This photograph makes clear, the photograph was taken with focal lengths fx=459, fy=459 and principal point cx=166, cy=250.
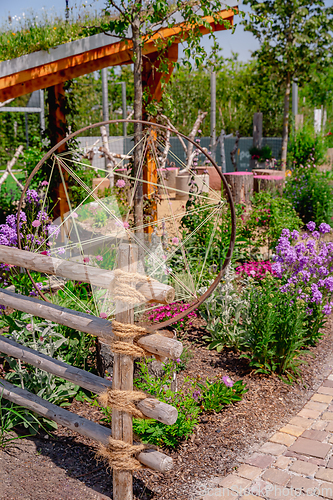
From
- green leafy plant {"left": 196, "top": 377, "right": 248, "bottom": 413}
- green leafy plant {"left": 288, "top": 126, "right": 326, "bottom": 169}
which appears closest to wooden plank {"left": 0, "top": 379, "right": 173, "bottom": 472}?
green leafy plant {"left": 196, "top": 377, "right": 248, "bottom": 413}

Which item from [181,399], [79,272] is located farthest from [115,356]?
[181,399]

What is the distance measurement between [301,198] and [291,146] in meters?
→ 3.61

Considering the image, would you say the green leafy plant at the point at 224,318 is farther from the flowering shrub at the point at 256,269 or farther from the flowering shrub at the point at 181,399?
the flowering shrub at the point at 256,269

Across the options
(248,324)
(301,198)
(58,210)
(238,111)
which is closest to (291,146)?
(301,198)

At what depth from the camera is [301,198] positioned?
7.44 meters

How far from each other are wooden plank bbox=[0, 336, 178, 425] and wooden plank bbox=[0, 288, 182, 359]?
28 centimetres

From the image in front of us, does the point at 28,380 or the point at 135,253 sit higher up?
the point at 135,253

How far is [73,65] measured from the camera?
4816 mm

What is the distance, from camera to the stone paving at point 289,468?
2436mm

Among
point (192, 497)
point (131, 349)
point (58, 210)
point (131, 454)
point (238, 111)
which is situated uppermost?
point (238, 111)

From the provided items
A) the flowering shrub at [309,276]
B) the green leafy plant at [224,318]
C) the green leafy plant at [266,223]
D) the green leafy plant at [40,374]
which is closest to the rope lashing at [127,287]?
the green leafy plant at [40,374]

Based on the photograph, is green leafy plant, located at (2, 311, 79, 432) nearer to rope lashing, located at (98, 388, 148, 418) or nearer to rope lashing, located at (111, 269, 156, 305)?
rope lashing, located at (98, 388, 148, 418)

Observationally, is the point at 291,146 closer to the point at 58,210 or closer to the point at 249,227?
the point at 249,227

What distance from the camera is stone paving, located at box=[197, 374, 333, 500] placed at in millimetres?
2436
